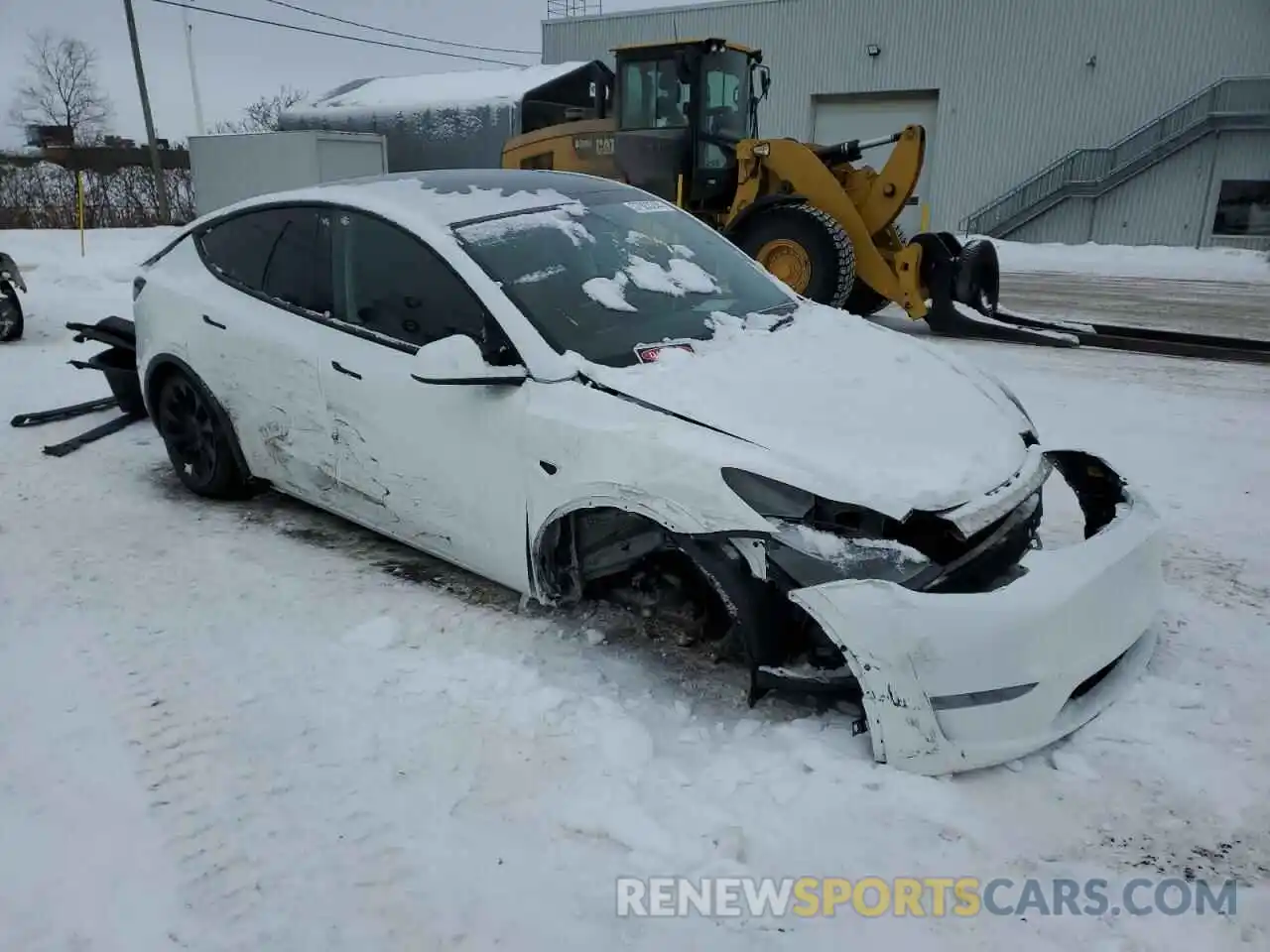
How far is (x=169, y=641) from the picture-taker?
3295 mm

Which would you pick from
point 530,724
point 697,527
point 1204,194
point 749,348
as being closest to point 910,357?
point 749,348

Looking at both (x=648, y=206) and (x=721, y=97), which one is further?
(x=721, y=97)

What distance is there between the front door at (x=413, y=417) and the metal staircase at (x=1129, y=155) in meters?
24.2

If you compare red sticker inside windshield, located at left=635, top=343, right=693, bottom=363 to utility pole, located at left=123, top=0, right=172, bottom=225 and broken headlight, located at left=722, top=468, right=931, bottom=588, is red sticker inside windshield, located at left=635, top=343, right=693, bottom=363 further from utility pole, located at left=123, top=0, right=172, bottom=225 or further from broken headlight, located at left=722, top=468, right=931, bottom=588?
utility pole, located at left=123, top=0, right=172, bottom=225

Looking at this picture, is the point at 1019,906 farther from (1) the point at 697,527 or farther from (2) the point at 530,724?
(2) the point at 530,724

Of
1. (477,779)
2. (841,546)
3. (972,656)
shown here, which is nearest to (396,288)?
(477,779)

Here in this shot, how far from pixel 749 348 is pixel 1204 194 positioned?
24468 millimetres

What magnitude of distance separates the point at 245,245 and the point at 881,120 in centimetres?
2573

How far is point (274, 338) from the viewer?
388 cm

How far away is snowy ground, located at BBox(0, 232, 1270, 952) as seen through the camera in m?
2.10

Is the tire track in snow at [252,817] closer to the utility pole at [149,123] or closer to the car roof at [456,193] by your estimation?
the car roof at [456,193]

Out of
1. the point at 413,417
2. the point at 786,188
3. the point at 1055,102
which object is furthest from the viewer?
the point at 1055,102

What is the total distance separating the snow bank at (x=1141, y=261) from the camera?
17031 millimetres

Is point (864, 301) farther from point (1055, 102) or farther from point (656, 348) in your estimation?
point (1055, 102)
